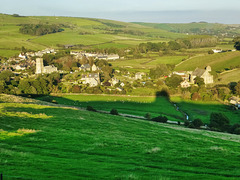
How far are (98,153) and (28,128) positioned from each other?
8.00 meters

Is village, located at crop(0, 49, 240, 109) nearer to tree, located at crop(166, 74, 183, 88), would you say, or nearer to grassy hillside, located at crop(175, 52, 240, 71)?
tree, located at crop(166, 74, 183, 88)

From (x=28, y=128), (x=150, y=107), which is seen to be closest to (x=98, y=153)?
(x=28, y=128)

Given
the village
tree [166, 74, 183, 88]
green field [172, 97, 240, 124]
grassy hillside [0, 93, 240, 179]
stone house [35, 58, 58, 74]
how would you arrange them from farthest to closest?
stone house [35, 58, 58, 74] → the village → tree [166, 74, 183, 88] → green field [172, 97, 240, 124] → grassy hillside [0, 93, 240, 179]

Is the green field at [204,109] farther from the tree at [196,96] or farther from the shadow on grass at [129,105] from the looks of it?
the shadow on grass at [129,105]

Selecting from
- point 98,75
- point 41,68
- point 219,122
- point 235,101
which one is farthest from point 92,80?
point 219,122

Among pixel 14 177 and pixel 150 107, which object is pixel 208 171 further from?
pixel 150 107

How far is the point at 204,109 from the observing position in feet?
258

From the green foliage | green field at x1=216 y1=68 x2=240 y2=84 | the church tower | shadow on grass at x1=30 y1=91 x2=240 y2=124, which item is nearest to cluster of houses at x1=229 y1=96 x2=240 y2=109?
shadow on grass at x1=30 y1=91 x2=240 y2=124

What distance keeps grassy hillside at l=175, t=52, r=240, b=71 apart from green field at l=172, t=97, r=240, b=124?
199 feet

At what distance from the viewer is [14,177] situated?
11086 millimetres

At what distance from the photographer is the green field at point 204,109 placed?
6894 centimetres

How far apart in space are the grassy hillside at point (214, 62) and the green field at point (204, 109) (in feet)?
199

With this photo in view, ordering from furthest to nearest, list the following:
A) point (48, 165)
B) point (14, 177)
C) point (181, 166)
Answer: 1. point (181, 166)
2. point (48, 165)
3. point (14, 177)

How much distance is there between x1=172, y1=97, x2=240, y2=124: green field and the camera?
68938mm
